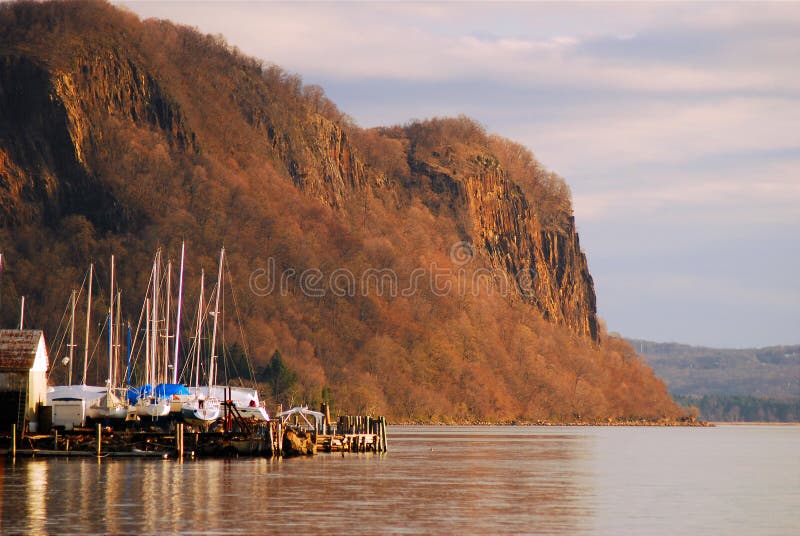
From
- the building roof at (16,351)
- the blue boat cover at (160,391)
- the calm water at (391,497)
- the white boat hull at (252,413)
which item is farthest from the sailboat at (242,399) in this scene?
the building roof at (16,351)

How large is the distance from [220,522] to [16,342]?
37422 mm

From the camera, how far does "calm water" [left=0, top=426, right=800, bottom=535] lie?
2115 inches

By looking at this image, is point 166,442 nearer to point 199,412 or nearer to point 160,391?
point 199,412

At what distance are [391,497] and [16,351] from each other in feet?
104

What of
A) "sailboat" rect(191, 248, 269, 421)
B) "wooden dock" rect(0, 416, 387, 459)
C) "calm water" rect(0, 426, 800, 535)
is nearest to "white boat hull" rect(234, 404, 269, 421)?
"sailboat" rect(191, 248, 269, 421)

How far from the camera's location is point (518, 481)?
78.0 meters

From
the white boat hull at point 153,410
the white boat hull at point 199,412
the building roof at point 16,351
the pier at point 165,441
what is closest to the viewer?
the building roof at point 16,351

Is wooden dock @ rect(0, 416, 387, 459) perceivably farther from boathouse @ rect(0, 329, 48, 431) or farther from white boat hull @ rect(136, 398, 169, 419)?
boathouse @ rect(0, 329, 48, 431)

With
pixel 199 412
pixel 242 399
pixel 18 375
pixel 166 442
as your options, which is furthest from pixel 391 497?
pixel 242 399

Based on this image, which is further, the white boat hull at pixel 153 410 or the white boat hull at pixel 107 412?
the white boat hull at pixel 153 410

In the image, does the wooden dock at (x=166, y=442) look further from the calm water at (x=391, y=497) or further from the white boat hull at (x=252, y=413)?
the white boat hull at (x=252, y=413)

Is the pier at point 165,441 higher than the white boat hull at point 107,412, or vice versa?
the white boat hull at point 107,412

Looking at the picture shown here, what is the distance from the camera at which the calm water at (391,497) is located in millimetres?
53719

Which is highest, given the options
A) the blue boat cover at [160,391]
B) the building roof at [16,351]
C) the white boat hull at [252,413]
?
the building roof at [16,351]
